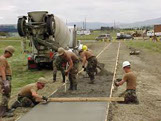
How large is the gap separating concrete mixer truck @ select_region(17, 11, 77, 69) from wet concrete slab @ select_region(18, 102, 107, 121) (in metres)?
8.23

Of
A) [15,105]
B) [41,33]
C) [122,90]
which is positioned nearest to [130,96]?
[122,90]

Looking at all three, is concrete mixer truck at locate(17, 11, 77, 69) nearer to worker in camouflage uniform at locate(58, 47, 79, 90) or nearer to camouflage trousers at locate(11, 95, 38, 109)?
worker in camouflage uniform at locate(58, 47, 79, 90)

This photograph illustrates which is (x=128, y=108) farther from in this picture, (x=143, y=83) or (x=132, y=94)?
(x=143, y=83)

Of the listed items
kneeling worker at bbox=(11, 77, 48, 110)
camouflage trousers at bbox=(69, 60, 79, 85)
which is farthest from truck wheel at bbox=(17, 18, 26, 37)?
kneeling worker at bbox=(11, 77, 48, 110)

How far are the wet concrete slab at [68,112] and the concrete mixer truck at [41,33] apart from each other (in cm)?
823

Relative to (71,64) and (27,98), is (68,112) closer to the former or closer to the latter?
(27,98)

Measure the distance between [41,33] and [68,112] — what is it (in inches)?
375

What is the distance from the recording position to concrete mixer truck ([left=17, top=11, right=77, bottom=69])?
16.8m

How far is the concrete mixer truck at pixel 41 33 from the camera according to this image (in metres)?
16.8

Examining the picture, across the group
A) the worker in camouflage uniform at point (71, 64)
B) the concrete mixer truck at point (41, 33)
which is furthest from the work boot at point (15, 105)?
the concrete mixer truck at point (41, 33)

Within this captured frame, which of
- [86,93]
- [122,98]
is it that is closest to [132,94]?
[122,98]

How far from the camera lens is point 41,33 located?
56.2ft

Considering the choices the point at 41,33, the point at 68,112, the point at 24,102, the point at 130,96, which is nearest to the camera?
the point at 68,112

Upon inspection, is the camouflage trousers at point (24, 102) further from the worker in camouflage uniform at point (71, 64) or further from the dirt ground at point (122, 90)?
the worker in camouflage uniform at point (71, 64)
